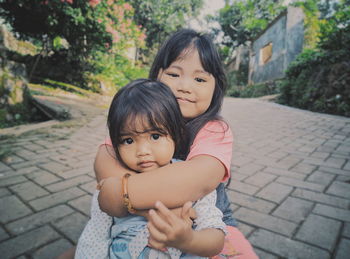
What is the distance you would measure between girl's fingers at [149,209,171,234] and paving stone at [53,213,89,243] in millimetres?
1382

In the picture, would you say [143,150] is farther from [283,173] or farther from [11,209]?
[283,173]

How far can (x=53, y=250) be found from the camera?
176cm

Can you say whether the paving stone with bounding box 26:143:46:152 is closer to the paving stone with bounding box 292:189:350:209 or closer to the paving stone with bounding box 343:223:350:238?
the paving stone with bounding box 292:189:350:209

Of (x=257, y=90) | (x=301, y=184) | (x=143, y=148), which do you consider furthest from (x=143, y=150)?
(x=257, y=90)

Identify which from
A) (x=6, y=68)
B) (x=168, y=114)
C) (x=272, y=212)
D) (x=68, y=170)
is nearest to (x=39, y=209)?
(x=68, y=170)

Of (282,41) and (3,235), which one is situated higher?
(282,41)

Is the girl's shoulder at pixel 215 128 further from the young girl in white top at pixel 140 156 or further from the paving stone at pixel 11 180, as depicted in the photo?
the paving stone at pixel 11 180

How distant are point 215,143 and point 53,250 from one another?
4.68 ft

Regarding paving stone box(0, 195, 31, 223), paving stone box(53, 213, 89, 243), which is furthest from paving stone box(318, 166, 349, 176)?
paving stone box(0, 195, 31, 223)

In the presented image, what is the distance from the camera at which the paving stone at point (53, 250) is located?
5.59ft

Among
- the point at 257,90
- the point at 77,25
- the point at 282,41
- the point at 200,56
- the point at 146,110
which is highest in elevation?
the point at 282,41

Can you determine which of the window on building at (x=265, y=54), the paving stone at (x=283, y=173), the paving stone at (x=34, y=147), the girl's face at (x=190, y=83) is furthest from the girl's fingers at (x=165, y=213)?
the window on building at (x=265, y=54)

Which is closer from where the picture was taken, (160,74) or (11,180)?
(160,74)

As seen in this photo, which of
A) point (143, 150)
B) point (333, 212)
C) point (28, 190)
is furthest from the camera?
point (28, 190)
